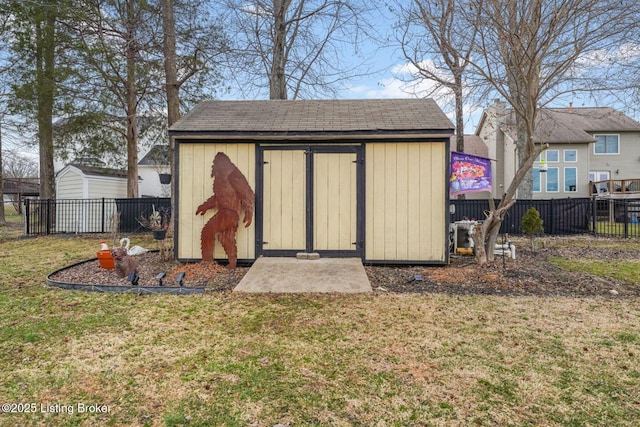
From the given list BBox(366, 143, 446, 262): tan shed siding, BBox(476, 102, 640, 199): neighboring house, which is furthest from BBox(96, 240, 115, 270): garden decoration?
BBox(476, 102, 640, 199): neighboring house

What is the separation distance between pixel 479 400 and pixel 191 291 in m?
3.56

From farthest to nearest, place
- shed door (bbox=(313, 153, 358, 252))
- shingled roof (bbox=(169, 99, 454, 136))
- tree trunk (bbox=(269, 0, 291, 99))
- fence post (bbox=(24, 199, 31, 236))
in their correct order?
tree trunk (bbox=(269, 0, 291, 99)) → fence post (bbox=(24, 199, 31, 236)) → shed door (bbox=(313, 153, 358, 252)) → shingled roof (bbox=(169, 99, 454, 136))

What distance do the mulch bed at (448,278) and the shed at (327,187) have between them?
44cm

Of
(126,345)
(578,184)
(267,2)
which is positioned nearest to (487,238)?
(126,345)

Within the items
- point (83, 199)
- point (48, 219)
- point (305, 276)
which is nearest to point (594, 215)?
point (305, 276)

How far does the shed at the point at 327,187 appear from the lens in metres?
5.94

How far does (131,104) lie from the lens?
11703 mm

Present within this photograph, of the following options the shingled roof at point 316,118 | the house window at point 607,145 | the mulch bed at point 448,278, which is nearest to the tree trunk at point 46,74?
the shingled roof at point 316,118

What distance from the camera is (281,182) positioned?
6113 mm

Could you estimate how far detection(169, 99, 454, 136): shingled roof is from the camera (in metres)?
5.89

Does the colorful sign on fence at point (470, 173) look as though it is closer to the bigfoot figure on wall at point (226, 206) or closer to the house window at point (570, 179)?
the bigfoot figure on wall at point (226, 206)

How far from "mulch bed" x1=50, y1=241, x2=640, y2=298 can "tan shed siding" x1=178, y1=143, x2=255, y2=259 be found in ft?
1.12

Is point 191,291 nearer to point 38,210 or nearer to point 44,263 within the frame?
point 44,263

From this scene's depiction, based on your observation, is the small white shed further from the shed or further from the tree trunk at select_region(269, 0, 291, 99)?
the shed
